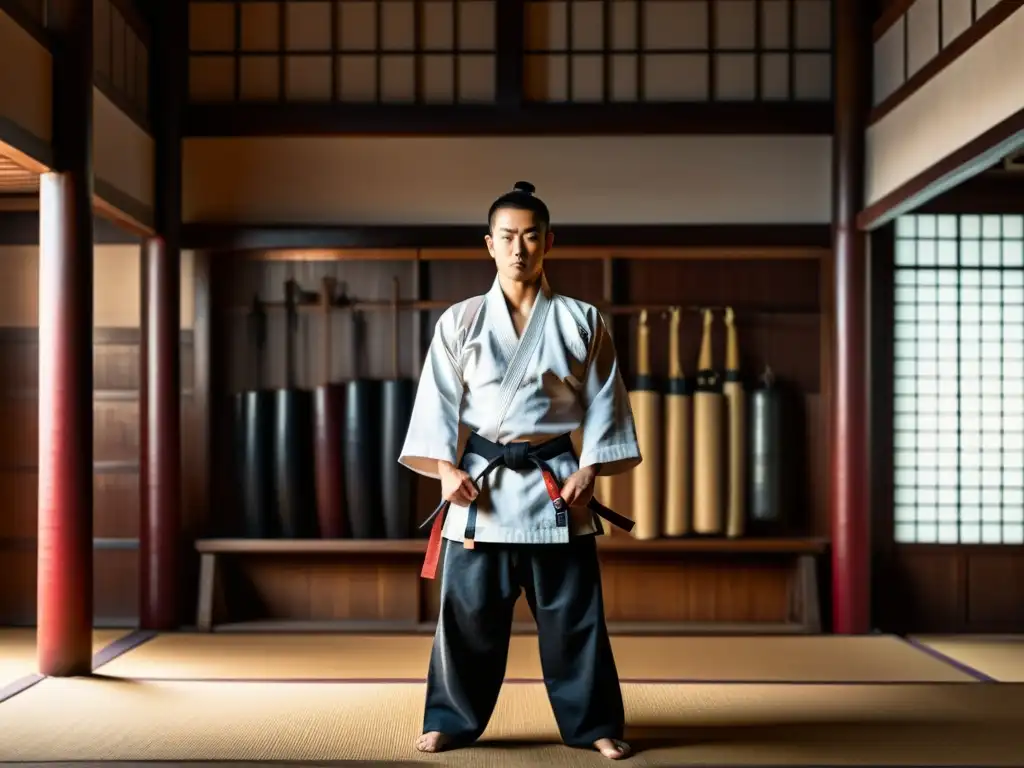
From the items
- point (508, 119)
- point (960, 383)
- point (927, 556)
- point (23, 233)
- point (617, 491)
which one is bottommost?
point (927, 556)

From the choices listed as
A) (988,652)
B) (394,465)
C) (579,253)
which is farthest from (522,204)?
(988,652)

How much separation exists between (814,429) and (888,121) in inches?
54.7

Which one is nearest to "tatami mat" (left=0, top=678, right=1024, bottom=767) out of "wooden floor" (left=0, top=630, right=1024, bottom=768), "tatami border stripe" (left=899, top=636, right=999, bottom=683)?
"wooden floor" (left=0, top=630, right=1024, bottom=768)

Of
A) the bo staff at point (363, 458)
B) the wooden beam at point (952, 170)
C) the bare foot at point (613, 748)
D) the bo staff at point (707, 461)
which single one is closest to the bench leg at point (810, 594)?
the bo staff at point (707, 461)

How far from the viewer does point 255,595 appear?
16.9 feet

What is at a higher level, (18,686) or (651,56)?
(651,56)

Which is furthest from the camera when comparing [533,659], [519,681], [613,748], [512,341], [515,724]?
[533,659]

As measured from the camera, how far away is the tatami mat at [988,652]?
4.15 meters

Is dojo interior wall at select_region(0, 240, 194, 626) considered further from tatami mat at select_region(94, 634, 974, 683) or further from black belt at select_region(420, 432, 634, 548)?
black belt at select_region(420, 432, 634, 548)

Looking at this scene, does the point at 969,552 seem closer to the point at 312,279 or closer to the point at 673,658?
the point at 673,658

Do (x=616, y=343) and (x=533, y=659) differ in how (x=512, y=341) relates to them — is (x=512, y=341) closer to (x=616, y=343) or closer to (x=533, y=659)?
(x=533, y=659)

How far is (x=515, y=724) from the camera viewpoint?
3.29 metres

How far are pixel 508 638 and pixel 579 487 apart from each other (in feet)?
1.46

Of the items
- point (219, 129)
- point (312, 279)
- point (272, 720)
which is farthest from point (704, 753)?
point (219, 129)
